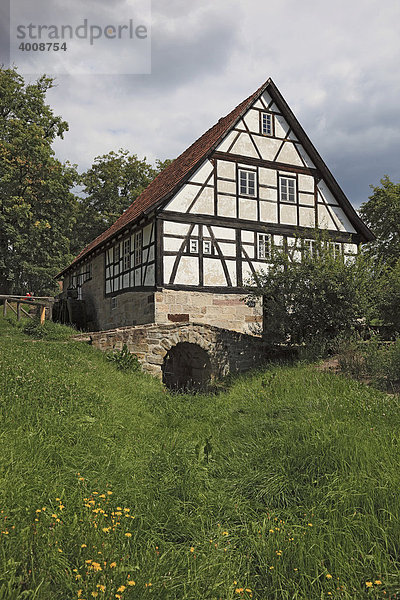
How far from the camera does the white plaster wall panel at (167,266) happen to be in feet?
45.2

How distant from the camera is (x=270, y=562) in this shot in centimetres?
369

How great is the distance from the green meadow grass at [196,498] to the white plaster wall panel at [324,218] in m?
10.1

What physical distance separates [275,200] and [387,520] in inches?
516

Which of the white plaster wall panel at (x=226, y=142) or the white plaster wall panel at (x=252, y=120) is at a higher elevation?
the white plaster wall panel at (x=252, y=120)

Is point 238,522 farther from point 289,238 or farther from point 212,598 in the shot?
point 289,238

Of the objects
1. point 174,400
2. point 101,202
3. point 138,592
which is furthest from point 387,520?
point 101,202

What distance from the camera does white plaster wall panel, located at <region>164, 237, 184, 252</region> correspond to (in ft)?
45.7

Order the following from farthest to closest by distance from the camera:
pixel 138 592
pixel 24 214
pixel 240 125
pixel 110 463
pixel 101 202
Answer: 1. pixel 101 202
2. pixel 24 214
3. pixel 240 125
4. pixel 110 463
5. pixel 138 592

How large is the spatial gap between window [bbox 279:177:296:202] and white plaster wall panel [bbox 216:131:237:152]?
7.26 ft

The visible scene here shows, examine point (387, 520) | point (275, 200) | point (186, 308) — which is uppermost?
point (275, 200)

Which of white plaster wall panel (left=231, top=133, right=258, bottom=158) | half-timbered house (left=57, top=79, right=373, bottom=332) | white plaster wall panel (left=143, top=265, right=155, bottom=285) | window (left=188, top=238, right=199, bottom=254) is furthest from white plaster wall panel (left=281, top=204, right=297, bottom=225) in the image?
white plaster wall panel (left=143, top=265, right=155, bottom=285)

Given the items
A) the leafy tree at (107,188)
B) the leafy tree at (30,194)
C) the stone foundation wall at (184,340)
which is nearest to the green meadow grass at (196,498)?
the stone foundation wall at (184,340)

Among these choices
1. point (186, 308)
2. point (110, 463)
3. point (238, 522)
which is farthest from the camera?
point (186, 308)

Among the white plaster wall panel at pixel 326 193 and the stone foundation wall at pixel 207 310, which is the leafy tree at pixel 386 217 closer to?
the white plaster wall panel at pixel 326 193
